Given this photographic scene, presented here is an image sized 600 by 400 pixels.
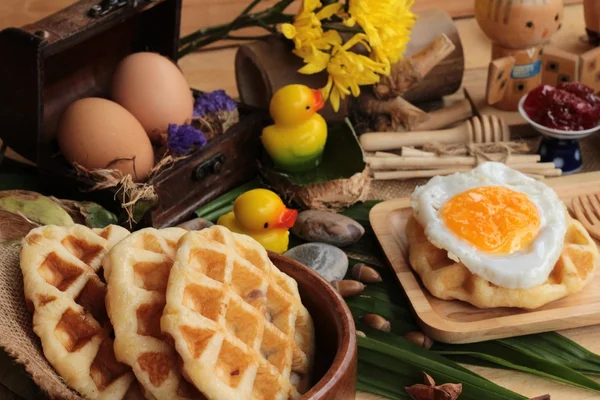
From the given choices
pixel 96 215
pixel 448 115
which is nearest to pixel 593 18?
pixel 448 115

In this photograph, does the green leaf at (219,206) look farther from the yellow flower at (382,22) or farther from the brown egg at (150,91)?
the yellow flower at (382,22)

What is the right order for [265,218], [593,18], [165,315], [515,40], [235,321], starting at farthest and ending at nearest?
[593,18] < [515,40] < [265,218] < [235,321] < [165,315]

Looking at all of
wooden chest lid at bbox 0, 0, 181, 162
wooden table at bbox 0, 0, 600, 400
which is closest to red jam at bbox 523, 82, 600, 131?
wooden table at bbox 0, 0, 600, 400

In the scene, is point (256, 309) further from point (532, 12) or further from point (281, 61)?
point (532, 12)

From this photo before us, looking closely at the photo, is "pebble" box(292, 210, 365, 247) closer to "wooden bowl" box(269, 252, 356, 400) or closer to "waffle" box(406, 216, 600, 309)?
"waffle" box(406, 216, 600, 309)

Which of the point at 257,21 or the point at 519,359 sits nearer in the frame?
the point at 519,359

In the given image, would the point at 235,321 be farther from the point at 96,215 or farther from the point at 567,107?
the point at 567,107

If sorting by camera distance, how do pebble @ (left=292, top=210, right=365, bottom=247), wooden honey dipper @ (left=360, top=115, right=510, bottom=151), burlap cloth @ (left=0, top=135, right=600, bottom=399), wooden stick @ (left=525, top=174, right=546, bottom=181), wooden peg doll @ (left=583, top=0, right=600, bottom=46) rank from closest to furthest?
burlap cloth @ (left=0, top=135, right=600, bottom=399) < pebble @ (left=292, top=210, right=365, bottom=247) < wooden stick @ (left=525, top=174, right=546, bottom=181) < wooden honey dipper @ (left=360, top=115, right=510, bottom=151) < wooden peg doll @ (left=583, top=0, right=600, bottom=46)

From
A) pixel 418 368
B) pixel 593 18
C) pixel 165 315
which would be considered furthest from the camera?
pixel 593 18
